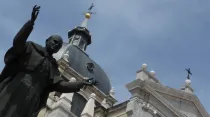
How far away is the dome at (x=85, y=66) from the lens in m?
35.4

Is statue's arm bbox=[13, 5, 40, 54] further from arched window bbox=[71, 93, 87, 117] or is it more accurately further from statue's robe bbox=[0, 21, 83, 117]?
arched window bbox=[71, 93, 87, 117]

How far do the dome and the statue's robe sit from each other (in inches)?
1152

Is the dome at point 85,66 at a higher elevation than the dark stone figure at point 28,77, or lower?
higher

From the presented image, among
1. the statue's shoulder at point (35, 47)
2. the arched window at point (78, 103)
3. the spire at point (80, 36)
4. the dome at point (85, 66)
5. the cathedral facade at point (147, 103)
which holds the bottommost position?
the statue's shoulder at point (35, 47)

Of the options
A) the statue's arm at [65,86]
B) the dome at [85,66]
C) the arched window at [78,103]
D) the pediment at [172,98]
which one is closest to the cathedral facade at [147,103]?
the pediment at [172,98]

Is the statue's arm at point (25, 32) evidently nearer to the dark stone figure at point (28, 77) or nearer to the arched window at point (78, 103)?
the dark stone figure at point (28, 77)

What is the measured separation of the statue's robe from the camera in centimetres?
442

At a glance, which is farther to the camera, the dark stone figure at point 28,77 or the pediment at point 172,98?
the pediment at point 172,98

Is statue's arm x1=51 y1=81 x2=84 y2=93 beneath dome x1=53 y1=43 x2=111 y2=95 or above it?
beneath

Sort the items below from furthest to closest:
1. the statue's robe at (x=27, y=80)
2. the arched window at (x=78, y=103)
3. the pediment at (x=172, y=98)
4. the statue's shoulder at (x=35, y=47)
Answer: the arched window at (x=78, y=103)
the pediment at (x=172, y=98)
the statue's shoulder at (x=35, y=47)
the statue's robe at (x=27, y=80)

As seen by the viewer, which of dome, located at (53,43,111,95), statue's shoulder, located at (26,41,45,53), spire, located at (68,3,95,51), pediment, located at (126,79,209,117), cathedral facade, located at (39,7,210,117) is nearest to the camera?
statue's shoulder, located at (26,41,45,53)

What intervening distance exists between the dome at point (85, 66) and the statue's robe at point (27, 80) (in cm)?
2927

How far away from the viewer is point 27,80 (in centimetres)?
456

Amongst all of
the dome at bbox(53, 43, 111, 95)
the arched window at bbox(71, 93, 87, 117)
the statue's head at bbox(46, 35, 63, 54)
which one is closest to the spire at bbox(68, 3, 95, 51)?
the dome at bbox(53, 43, 111, 95)
